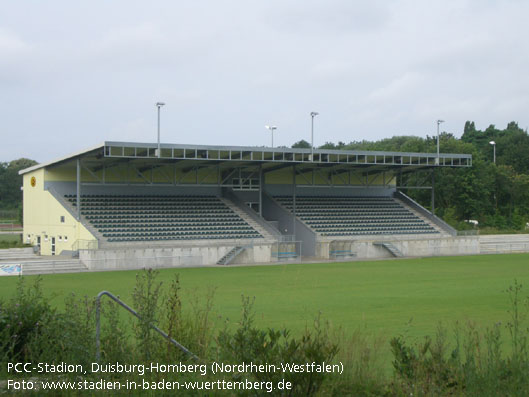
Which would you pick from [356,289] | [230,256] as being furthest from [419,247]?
[356,289]

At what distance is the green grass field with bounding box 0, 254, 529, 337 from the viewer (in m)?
16.3

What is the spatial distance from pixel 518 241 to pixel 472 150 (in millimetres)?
27961

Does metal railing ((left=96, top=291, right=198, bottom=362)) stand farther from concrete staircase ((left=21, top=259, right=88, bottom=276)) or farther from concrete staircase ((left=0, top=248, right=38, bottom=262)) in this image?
concrete staircase ((left=0, top=248, right=38, bottom=262))

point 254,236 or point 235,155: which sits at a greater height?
point 235,155

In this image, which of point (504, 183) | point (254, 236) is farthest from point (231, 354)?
point (504, 183)

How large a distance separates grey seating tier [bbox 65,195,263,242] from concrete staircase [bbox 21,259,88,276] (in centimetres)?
343

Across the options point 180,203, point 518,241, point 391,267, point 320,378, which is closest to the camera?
point 320,378

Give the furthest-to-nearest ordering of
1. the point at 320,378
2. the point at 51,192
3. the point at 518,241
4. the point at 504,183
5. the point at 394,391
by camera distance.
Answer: the point at 504,183
the point at 518,241
the point at 51,192
the point at 394,391
the point at 320,378

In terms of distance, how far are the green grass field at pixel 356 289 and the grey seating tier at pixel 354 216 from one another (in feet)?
21.4

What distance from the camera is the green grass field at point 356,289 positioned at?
1628cm

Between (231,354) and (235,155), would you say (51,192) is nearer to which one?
(235,155)

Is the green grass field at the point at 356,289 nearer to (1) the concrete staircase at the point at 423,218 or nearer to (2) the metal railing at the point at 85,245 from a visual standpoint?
(2) the metal railing at the point at 85,245

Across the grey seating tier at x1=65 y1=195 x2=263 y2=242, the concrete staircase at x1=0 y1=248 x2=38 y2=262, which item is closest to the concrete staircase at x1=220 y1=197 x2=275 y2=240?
the grey seating tier at x1=65 y1=195 x2=263 y2=242

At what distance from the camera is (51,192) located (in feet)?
130
